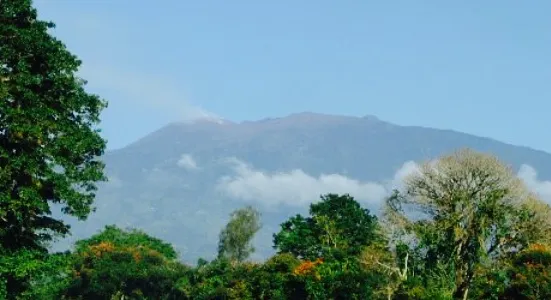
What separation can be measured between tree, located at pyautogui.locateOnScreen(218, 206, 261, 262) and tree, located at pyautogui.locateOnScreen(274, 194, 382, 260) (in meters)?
25.2

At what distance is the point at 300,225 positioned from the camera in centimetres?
8069

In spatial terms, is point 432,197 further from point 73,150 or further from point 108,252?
point 108,252

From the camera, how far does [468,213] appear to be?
5044cm

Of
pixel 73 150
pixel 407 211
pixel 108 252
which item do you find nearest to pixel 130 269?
pixel 108 252

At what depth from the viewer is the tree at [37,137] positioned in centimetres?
2723

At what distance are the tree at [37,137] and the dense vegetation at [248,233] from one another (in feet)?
0.18

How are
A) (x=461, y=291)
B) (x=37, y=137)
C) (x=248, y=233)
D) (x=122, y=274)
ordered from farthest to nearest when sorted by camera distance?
(x=248, y=233), (x=122, y=274), (x=461, y=291), (x=37, y=137)

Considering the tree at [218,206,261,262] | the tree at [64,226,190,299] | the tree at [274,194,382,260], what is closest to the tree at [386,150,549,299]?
the tree at [274,194,382,260]

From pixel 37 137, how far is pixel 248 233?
80651 mm

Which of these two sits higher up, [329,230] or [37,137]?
[329,230]

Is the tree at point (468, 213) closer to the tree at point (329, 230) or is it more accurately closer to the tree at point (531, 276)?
the tree at point (531, 276)

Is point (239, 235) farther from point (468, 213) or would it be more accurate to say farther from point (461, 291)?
point (461, 291)

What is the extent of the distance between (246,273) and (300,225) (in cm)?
1881

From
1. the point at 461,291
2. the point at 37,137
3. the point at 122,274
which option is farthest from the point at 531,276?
the point at 122,274
